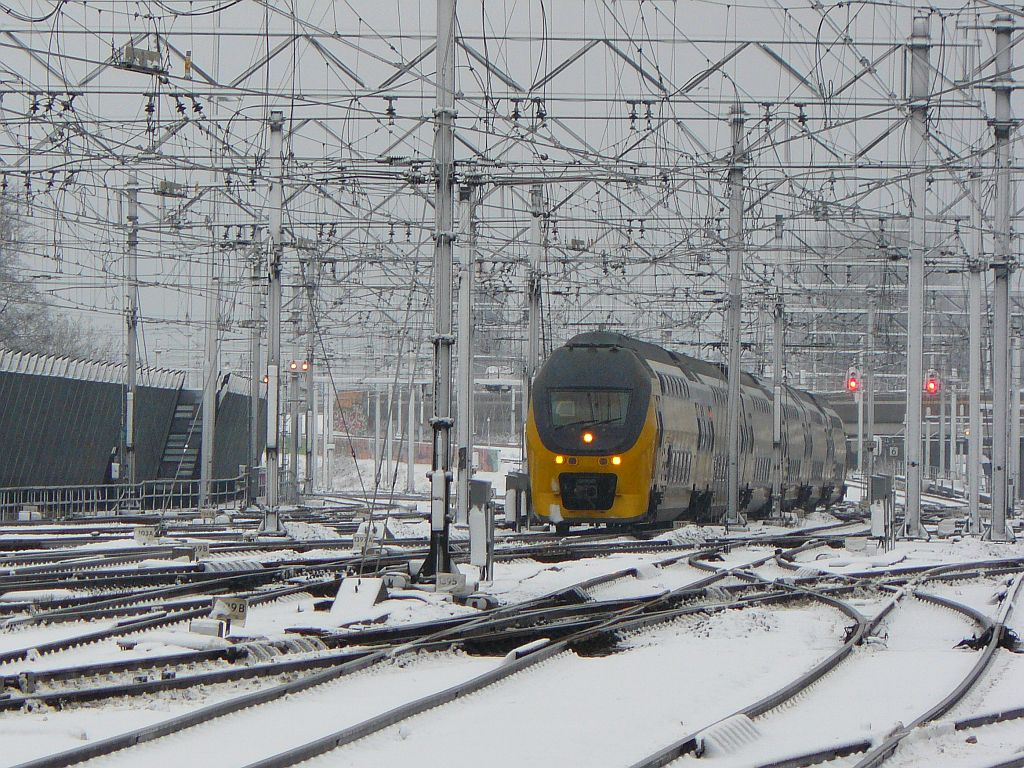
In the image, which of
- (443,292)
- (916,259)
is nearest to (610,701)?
(443,292)

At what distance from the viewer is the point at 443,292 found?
1689 cm

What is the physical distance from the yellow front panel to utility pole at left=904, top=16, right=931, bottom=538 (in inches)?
204

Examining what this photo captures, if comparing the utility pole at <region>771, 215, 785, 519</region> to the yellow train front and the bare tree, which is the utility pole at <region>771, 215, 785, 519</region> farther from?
the bare tree

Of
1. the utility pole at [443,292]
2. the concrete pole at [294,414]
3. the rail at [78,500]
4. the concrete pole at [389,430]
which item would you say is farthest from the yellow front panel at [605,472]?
the concrete pole at [294,414]

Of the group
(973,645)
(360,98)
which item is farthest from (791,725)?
(360,98)

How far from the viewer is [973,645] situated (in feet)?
45.7

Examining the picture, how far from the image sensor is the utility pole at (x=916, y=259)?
2747 centimetres

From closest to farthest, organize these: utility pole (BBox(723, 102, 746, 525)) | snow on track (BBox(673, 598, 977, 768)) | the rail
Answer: snow on track (BBox(673, 598, 977, 768))
utility pole (BBox(723, 102, 746, 525))
the rail

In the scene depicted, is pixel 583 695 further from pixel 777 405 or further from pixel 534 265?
pixel 777 405

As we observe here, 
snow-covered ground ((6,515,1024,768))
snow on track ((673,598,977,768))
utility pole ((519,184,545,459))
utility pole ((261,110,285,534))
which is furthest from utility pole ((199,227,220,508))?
snow on track ((673,598,977,768))

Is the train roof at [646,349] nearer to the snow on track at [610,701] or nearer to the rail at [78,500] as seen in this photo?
the rail at [78,500]

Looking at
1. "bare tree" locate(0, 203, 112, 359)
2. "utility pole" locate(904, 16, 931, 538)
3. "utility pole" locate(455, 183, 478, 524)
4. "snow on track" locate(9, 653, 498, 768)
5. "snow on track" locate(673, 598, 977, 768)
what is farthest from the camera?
"bare tree" locate(0, 203, 112, 359)

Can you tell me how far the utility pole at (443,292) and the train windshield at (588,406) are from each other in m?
9.51

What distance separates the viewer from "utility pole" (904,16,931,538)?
27469mm
